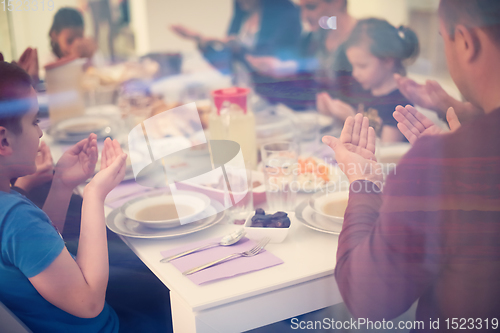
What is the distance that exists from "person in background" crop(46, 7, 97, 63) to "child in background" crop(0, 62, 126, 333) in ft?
0.43

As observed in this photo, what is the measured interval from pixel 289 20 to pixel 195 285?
0.48 meters

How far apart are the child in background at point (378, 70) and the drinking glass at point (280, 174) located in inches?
5.8

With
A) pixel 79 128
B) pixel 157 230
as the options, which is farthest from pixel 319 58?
pixel 79 128

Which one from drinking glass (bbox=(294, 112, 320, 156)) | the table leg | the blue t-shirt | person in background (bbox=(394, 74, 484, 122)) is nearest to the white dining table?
the table leg

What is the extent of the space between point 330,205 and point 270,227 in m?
0.14

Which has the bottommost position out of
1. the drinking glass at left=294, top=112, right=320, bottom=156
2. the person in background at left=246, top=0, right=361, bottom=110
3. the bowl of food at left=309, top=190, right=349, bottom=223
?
the bowl of food at left=309, top=190, right=349, bottom=223

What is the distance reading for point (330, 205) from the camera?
0.75 m

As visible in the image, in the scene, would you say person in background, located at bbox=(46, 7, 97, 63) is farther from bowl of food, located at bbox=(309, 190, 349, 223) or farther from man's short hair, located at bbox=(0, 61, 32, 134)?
bowl of food, located at bbox=(309, 190, 349, 223)

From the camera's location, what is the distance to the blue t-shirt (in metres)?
0.56

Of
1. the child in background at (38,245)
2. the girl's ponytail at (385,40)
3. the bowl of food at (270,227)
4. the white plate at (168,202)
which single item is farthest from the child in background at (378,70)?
the child in background at (38,245)

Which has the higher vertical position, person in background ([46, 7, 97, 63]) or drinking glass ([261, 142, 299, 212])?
person in background ([46, 7, 97, 63])

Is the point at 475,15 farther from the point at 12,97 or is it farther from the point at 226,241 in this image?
the point at 12,97

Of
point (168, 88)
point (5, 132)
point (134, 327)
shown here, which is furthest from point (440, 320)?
point (168, 88)

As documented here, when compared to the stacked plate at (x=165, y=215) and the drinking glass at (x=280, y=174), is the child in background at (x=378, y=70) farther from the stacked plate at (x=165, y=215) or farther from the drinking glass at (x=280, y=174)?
the stacked plate at (x=165, y=215)
